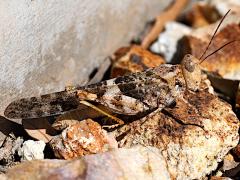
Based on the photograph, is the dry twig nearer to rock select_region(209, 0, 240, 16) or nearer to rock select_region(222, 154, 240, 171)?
rock select_region(209, 0, 240, 16)

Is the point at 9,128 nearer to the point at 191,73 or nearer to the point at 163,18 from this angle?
the point at 191,73

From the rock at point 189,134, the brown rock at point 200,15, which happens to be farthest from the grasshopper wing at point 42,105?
the brown rock at point 200,15

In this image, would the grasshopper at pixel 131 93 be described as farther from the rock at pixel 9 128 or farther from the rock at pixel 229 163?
the rock at pixel 229 163

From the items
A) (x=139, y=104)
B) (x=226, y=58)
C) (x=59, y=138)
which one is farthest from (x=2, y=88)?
(x=226, y=58)

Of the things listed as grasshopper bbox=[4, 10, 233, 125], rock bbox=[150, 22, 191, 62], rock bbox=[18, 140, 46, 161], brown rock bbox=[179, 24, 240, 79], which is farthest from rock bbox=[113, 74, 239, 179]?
rock bbox=[150, 22, 191, 62]

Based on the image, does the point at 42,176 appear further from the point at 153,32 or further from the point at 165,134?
the point at 153,32
